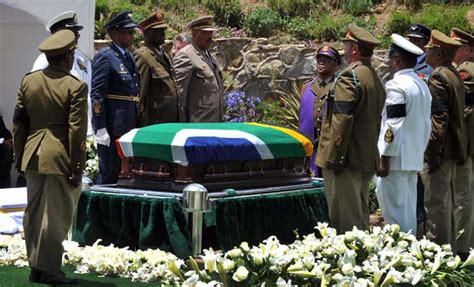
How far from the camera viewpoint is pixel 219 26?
681 inches

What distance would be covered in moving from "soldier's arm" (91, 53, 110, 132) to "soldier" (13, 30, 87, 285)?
1700 mm

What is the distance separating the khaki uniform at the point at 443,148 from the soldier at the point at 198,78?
2.15m

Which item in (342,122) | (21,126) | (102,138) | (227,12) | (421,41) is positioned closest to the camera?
(21,126)

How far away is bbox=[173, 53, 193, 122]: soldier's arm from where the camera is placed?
9914 millimetres

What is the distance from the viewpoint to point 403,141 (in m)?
8.45

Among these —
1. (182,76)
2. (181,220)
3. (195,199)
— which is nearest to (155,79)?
(182,76)

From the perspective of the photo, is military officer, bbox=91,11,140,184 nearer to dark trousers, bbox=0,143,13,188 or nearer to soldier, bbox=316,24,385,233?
soldier, bbox=316,24,385,233

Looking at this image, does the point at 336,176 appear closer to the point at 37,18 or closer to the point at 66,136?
the point at 66,136

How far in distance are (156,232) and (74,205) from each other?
3.46ft

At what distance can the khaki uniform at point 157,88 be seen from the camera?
9680mm

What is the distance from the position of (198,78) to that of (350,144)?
2.39m

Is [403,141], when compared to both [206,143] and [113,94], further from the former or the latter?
[113,94]

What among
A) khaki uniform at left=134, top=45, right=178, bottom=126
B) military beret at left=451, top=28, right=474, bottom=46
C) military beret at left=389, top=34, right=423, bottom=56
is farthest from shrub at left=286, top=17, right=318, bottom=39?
military beret at left=389, top=34, right=423, bottom=56

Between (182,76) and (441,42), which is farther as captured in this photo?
(182,76)
